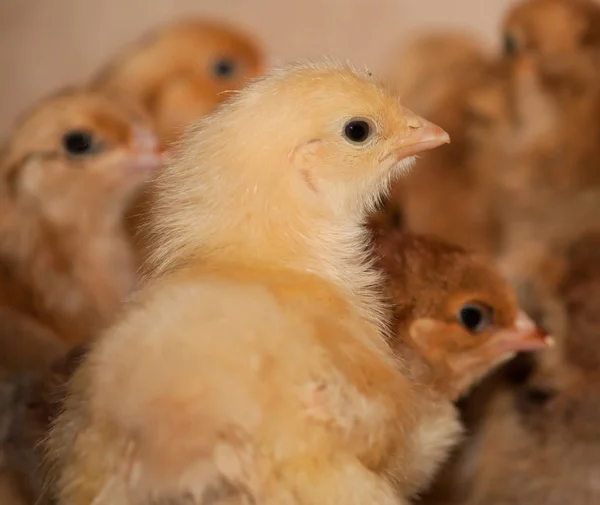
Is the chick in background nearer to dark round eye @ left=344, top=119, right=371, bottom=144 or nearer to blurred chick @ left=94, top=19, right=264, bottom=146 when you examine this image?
blurred chick @ left=94, top=19, right=264, bottom=146

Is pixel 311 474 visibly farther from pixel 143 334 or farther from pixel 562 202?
pixel 562 202

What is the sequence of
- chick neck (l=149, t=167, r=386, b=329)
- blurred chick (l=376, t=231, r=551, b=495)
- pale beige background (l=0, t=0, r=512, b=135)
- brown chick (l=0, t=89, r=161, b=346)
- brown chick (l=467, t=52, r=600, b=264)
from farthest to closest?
pale beige background (l=0, t=0, r=512, b=135) < brown chick (l=467, t=52, r=600, b=264) < brown chick (l=0, t=89, r=161, b=346) < blurred chick (l=376, t=231, r=551, b=495) < chick neck (l=149, t=167, r=386, b=329)

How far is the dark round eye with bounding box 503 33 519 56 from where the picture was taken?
1.76m

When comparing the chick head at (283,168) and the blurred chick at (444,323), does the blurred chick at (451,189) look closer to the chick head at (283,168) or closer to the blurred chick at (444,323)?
the blurred chick at (444,323)

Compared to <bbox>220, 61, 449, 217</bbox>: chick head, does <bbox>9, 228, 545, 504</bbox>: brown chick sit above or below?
below

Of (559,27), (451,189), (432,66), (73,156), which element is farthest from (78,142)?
(559,27)

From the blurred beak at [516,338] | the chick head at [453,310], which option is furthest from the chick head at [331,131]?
the blurred beak at [516,338]

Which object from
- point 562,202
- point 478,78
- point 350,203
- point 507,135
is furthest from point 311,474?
point 478,78

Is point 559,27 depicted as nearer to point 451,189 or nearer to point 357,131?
point 451,189

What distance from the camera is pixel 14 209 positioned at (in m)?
1.51

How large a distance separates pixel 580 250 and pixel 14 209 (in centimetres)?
83

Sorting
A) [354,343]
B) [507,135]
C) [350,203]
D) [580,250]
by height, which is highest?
[507,135]

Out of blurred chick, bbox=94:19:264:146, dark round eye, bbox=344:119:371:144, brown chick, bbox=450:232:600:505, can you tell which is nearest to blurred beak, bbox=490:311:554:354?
brown chick, bbox=450:232:600:505

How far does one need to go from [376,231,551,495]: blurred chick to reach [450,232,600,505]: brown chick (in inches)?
7.0
